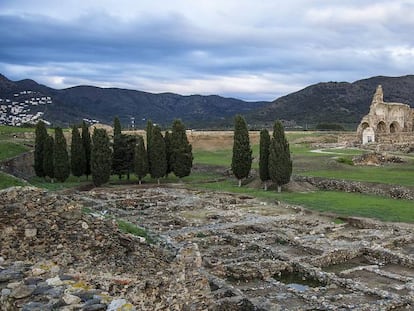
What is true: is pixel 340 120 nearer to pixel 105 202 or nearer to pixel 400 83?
pixel 400 83

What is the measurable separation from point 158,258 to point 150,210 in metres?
15.7

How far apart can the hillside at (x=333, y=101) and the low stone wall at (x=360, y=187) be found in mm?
92907

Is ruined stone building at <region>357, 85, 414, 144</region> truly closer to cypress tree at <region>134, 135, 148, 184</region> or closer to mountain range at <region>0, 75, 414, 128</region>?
cypress tree at <region>134, 135, 148, 184</region>

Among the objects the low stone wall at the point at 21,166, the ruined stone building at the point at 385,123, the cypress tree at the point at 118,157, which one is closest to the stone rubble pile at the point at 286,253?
the low stone wall at the point at 21,166

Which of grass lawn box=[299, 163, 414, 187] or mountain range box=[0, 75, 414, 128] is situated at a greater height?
mountain range box=[0, 75, 414, 128]

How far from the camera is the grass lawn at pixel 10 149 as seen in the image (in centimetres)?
4213

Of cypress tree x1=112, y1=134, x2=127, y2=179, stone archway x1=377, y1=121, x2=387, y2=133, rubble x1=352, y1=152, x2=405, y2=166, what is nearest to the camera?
cypress tree x1=112, y1=134, x2=127, y2=179

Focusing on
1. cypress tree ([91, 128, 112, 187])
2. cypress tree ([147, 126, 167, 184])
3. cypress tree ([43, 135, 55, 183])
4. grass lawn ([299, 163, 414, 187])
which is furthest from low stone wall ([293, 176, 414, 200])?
cypress tree ([43, 135, 55, 183])

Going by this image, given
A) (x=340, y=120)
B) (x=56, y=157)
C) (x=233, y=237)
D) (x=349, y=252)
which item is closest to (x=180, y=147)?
(x=56, y=157)

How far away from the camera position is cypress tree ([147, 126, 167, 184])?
131 ft

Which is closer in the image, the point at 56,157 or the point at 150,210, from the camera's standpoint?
the point at 150,210

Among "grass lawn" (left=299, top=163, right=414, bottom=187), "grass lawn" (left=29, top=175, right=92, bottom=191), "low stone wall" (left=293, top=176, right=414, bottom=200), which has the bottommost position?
"grass lawn" (left=29, top=175, right=92, bottom=191)

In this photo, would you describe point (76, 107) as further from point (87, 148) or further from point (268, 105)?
point (87, 148)

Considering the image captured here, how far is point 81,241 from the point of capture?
38.2 ft
